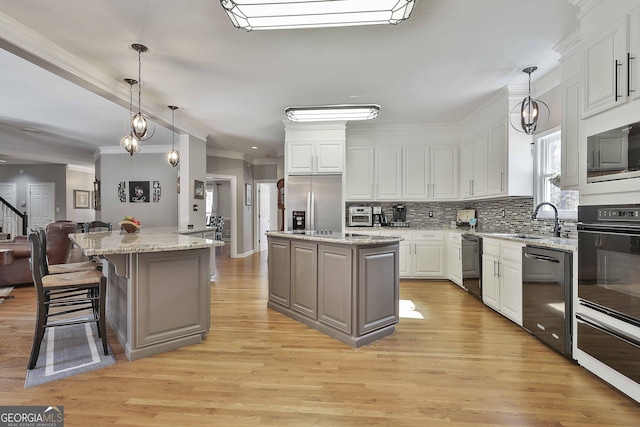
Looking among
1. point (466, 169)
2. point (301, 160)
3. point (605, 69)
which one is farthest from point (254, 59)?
point (466, 169)

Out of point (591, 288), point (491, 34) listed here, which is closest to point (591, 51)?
point (491, 34)

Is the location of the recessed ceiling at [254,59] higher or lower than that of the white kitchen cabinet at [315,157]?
higher

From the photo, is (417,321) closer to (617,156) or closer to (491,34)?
(617,156)

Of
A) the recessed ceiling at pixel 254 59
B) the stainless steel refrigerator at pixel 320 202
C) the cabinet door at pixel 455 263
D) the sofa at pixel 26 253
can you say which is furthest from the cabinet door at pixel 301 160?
the sofa at pixel 26 253

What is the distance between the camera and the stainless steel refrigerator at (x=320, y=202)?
17.4 feet

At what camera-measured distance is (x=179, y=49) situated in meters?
3.08

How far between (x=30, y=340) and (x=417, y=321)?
11.8 ft

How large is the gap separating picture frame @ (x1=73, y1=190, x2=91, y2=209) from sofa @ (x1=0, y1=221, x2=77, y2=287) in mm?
5532

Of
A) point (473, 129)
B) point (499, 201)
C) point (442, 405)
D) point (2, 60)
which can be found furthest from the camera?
point (473, 129)

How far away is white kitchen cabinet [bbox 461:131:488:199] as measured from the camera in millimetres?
4656

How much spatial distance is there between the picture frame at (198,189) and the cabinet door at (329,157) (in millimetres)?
2254

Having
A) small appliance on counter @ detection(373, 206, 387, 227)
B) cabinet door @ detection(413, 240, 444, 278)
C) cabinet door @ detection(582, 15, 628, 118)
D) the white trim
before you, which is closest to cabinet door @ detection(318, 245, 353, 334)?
cabinet door @ detection(582, 15, 628, 118)

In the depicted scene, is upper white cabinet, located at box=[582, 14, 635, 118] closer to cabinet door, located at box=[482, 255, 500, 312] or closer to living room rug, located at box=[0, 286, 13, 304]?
cabinet door, located at box=[482, 255, 500, 312]

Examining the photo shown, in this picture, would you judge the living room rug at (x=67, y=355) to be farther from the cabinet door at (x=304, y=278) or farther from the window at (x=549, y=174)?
the window at (x=549, y=174)
